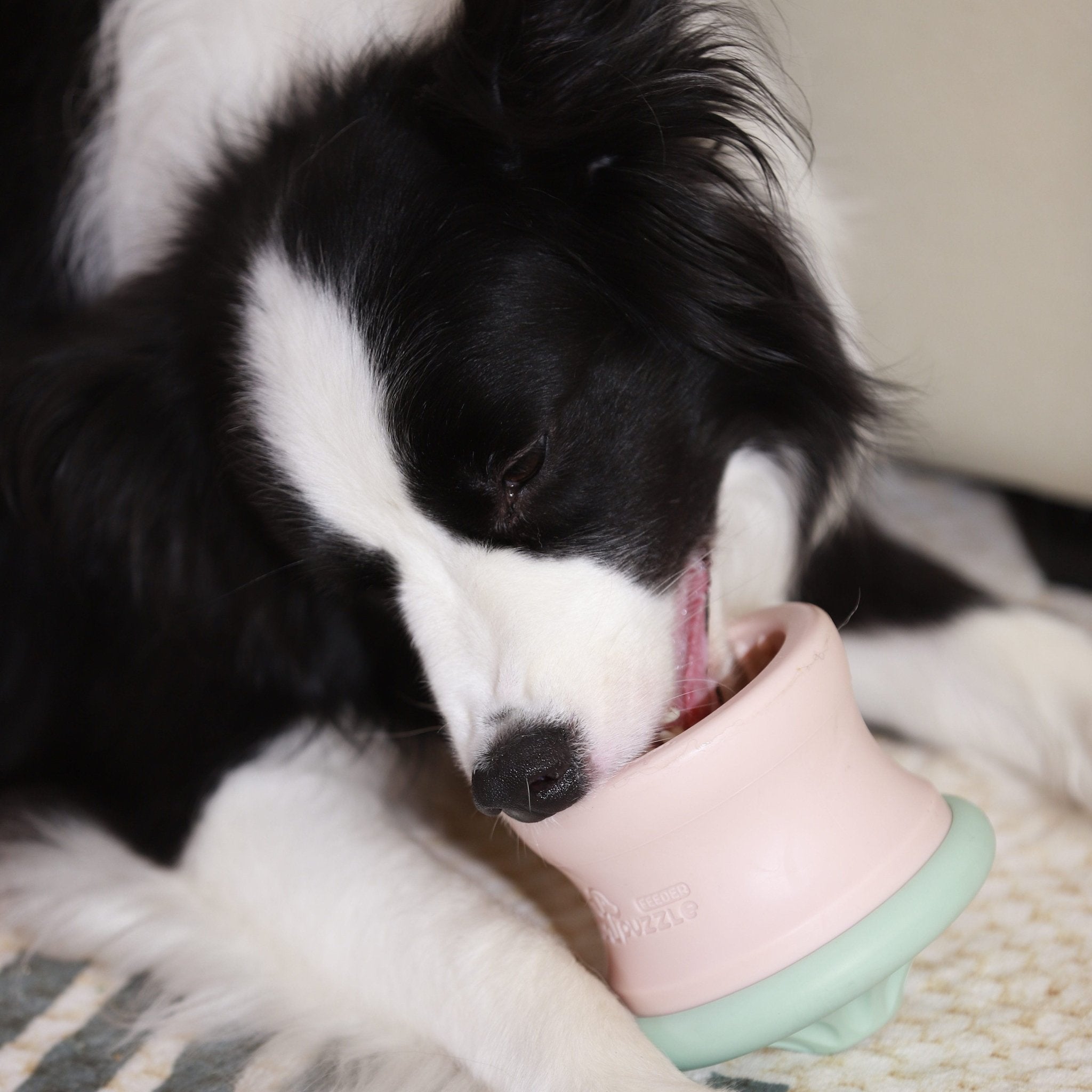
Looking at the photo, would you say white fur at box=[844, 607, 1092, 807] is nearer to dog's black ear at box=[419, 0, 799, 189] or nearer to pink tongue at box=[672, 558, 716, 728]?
pink tongue at box=[672, 558, 716, 728]

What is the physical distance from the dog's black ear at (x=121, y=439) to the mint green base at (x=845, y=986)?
32.9 inches

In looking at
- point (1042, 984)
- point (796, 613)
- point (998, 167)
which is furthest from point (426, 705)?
point (998, 167)

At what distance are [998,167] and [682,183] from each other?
47cm

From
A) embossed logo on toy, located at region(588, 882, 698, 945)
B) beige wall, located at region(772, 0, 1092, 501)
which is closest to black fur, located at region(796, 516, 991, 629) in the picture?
beige wall, located at region(772, 0, 1092, 501)

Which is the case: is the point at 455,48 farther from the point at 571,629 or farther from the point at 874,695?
the point at 874,695

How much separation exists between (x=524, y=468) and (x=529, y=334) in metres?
0.14

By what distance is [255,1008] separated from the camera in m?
1.33

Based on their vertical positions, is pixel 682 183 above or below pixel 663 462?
above

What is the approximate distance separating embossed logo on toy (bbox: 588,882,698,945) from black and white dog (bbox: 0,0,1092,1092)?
0.07 m

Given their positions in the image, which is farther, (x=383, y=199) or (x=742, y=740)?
(x=383, y=199)

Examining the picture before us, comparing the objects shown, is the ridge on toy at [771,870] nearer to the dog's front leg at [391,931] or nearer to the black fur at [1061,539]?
the dog's front leg at [391,931]

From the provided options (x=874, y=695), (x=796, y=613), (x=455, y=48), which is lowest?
(x=874, y=695)

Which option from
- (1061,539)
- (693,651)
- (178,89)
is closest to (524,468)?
(693,651)

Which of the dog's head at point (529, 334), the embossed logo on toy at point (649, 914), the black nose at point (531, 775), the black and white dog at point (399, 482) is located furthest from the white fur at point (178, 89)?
the embossed logo on toy at point (649, 914)
